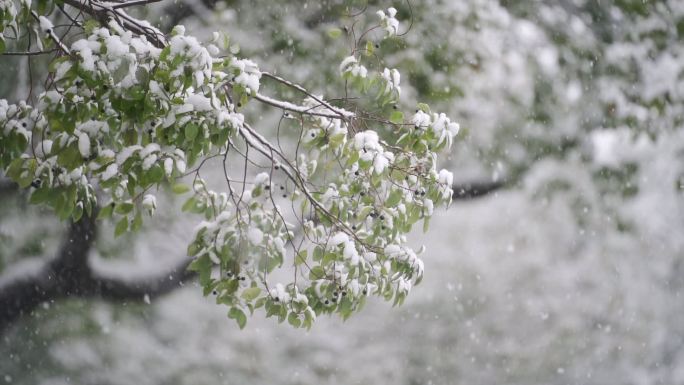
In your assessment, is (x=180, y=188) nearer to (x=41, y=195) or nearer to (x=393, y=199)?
(x=41, y=195)

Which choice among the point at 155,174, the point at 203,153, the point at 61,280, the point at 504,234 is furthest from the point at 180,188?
the point at 504,234

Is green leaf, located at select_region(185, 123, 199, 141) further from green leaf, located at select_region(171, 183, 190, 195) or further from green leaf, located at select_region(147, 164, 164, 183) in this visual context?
green leaf, located at select_region(171, 183, 190, 195)

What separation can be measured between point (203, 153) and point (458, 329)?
2424mm

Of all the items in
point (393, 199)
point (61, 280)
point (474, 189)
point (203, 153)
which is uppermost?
point (474, 189)

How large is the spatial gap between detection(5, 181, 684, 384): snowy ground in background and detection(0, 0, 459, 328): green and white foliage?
1.59m

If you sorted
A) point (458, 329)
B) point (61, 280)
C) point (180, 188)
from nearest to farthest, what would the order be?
point (180, 188), point (61, 280), point (458, 329)

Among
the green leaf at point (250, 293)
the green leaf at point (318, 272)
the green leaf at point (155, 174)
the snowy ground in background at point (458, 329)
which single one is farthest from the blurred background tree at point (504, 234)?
the green leaf at point (155, 174)

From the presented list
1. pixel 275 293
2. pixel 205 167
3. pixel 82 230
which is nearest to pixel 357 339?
pixel 205 167

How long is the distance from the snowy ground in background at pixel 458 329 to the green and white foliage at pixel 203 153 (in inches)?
62.7

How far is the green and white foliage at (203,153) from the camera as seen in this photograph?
1.35 metres

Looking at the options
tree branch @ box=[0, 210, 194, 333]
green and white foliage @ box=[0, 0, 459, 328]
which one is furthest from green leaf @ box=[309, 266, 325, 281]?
tree branch @ box=[0, 210, 194, 333]

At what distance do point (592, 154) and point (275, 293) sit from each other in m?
2.51

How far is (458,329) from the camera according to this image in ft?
12.1

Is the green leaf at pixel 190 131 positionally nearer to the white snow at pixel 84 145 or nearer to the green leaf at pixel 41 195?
the white snow at pixel 84 145
